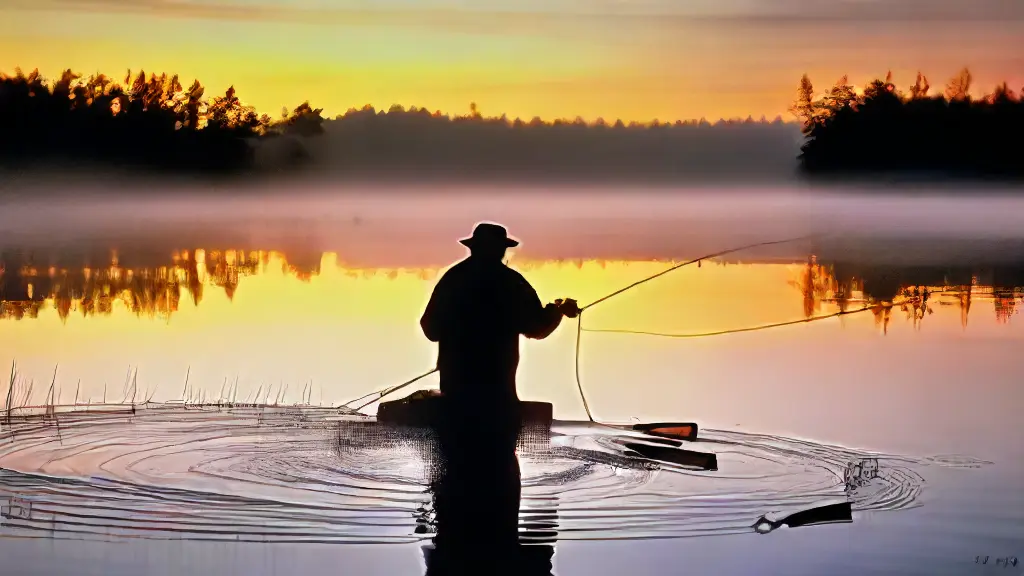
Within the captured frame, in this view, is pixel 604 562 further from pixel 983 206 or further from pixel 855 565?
pixel 983 206

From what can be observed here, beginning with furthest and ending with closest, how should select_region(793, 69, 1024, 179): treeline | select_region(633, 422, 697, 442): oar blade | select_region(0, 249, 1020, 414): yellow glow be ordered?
select_region(793, 69, 1024, 179): treeline, select_region(0, 249, 1020, 414): yellow glow, select_region(633, 422, 697, 442): oar blade

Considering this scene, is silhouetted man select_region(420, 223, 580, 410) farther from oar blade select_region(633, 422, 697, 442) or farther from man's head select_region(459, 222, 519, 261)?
oar blade select_region(633, 422, 697, 442)

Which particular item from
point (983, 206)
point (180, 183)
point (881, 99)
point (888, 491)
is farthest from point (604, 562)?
point (983, 206)

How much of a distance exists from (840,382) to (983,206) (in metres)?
64.1

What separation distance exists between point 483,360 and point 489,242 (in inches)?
27.8

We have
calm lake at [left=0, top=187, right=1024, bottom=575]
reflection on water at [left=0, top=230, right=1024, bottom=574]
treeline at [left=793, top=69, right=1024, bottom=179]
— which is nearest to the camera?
calm lake at [left=0, top=187, right=1024, bottom=575]

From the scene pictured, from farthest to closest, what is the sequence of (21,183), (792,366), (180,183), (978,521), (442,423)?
1. (180,183)
2. (21,183)
3. (792,366)
4. (978,521)
5. (442,423)

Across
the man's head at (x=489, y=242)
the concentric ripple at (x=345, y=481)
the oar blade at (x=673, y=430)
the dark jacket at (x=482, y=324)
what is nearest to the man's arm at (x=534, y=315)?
the dark jacket at (x=482, y=324)

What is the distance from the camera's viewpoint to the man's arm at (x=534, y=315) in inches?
290

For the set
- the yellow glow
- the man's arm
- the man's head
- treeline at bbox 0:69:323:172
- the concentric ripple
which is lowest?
the concentric ripple

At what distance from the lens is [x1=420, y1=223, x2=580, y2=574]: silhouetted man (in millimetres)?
7340

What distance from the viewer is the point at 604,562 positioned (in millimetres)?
6984

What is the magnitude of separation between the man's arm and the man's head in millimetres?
241

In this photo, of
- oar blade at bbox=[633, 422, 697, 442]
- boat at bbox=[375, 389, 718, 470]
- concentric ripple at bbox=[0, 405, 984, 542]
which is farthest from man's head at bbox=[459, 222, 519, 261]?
oar blade at bbox=[633, 422, 697, 442]
